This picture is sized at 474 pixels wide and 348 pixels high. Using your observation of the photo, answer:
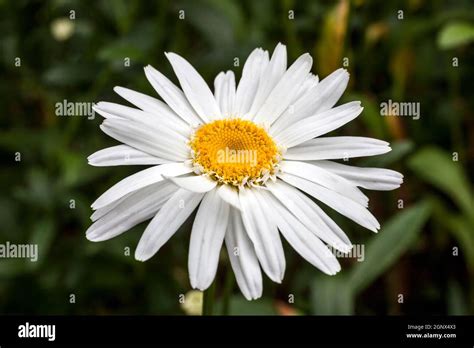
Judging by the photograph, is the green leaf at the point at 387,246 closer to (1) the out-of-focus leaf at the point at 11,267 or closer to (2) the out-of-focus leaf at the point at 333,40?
(2) the out-of-focus leaf at the point at 333,40

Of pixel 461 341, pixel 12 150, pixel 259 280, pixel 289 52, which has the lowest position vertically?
pixel 461 341

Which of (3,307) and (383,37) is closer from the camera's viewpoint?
(3,307)

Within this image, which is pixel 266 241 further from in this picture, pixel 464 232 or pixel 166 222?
pixel 464 232

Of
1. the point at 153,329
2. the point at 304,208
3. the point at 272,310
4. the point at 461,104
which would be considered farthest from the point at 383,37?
the point at 153,329

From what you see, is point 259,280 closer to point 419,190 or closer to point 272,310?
point 272,310

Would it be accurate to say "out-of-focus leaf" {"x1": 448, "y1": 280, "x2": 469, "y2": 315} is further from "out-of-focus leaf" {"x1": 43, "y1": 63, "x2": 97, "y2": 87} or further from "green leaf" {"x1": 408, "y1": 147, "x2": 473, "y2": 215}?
"out-of-focus leaf" {"x1": 43, "y1": 63, "x2": 97, "y2": 87}

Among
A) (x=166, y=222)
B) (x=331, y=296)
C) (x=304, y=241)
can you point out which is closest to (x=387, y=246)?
(x=331, y=296)

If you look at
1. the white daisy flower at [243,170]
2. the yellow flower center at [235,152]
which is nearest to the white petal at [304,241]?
the white daisy flower at [243,170]
